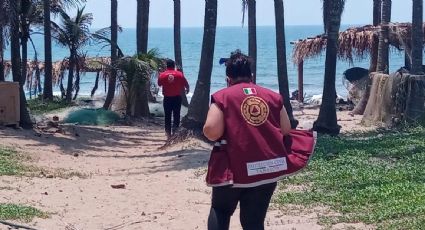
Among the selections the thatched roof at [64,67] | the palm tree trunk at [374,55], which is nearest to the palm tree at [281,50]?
the palm tree trunk at [374,55]

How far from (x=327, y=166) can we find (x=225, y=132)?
565 cm

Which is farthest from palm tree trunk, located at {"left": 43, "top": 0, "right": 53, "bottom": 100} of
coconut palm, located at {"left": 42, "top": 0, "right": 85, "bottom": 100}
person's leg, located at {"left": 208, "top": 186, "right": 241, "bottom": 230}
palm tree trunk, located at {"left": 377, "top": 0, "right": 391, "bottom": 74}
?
person's leg, located at {"left": 208, "top": 186, "right": 241, "bottom": 230}

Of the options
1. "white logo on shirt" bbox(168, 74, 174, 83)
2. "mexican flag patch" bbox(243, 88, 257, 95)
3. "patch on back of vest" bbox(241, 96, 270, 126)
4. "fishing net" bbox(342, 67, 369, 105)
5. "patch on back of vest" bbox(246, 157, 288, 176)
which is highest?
"mexican flag patch" bbox(243, 88, 257, 95)

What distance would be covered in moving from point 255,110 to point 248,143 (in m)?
0.23

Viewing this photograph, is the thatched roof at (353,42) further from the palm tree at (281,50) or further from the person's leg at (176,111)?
the person's leg at (176,111)

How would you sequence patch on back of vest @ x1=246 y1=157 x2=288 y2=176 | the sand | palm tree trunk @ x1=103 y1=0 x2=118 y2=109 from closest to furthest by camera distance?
patch on back of vest @ x1=246 y1=157 x2=288 y2=176 < the sand < palm tree trunk @ x1=103 y1=0 x2=118 y2=109

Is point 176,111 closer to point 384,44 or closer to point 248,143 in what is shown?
point 384,44

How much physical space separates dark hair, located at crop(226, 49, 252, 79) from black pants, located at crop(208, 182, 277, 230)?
77 cm

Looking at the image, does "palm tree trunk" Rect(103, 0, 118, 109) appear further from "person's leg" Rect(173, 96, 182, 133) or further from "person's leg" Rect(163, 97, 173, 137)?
"person's leg" Rect(173, 96, 182, 133)

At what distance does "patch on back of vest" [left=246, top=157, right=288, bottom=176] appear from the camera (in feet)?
19.3

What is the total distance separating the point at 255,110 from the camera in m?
5.92

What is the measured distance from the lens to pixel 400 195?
8.96 metres

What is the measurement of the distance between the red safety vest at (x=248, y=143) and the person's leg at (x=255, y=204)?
9 centimetres

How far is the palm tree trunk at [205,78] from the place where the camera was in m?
15.4
